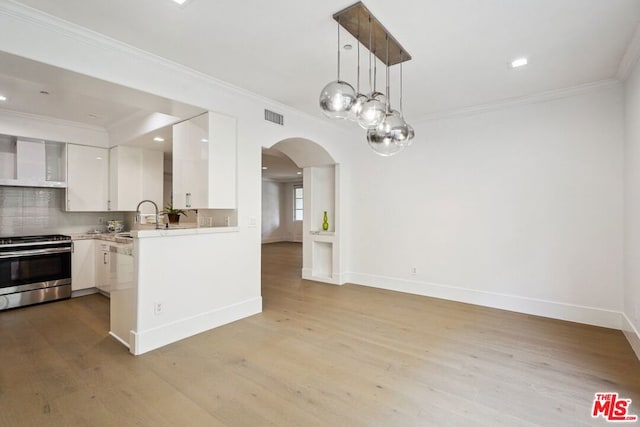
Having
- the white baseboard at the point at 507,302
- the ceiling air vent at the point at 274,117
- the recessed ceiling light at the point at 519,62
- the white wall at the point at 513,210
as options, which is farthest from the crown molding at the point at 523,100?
the white baseboard at the point at 507,302

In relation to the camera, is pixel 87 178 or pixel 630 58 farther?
pixel 87 178

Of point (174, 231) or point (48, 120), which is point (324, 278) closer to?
point (174, 231)

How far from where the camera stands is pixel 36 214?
16.1 ft

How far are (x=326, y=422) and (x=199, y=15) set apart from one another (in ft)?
10.1

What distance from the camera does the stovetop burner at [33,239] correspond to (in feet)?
14.1

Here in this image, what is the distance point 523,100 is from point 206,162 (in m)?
4.16

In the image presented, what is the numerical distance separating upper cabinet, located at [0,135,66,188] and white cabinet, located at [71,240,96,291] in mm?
1034

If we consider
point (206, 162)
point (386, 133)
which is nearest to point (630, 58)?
point (386, 133)

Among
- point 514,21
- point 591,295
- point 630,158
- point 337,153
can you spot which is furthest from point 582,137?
point 337,153

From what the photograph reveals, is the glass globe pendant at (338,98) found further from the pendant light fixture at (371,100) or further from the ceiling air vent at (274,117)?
the ceiling air vent at (274,117)

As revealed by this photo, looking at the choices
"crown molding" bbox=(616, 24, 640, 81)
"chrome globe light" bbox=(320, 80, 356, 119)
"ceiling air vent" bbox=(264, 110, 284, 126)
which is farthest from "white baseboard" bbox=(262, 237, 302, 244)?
"crown molding" bbox=(616, 24, 640, 81)

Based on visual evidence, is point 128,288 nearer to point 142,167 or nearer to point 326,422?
point 326,422

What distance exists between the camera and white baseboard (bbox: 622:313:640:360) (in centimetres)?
285

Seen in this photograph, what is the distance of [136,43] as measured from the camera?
9.00 ft
